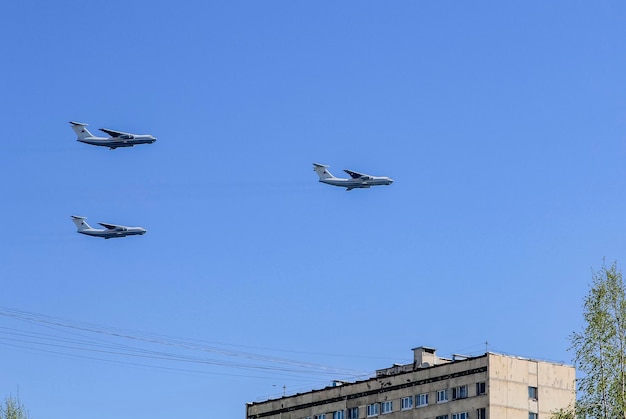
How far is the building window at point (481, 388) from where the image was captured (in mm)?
197875

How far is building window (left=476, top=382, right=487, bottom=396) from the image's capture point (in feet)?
649

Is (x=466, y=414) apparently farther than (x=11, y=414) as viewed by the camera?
Yes

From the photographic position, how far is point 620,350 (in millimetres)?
115438

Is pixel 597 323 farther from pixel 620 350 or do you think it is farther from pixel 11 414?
pixel 11 414

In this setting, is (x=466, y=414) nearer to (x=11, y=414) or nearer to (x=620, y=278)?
(x=11, y=414)

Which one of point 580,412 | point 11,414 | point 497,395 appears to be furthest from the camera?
point 497,395

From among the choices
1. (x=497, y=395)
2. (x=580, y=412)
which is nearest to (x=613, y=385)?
(x=580, y=412)

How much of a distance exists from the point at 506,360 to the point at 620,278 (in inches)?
3220

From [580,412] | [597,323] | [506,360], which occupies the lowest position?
[580,412]

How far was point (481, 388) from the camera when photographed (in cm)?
19850

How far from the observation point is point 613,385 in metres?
113

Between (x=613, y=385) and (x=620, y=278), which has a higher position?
(x=620, y=278)

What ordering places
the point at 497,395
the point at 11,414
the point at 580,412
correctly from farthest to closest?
the point at 497,395
the point at 11,414
the point at 580,412

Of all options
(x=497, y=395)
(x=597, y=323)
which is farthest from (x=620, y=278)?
(x=497, y=395)
